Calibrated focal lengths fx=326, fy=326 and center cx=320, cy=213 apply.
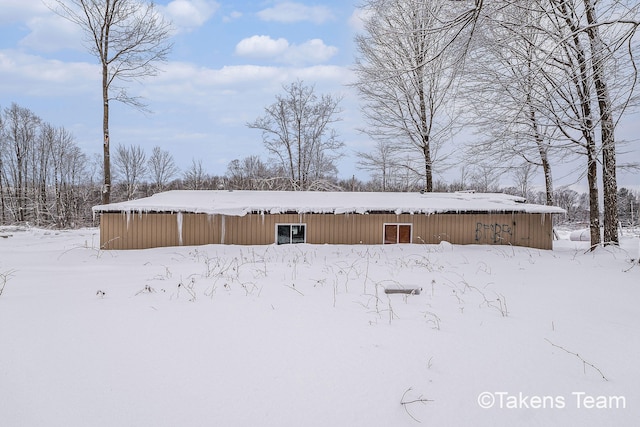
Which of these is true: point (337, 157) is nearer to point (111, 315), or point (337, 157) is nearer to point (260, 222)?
point (260, 222)

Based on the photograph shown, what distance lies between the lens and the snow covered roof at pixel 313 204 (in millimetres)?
12172

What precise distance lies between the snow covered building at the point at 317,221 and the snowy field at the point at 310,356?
7.93 meters

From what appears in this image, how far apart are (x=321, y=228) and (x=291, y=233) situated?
1.23 m

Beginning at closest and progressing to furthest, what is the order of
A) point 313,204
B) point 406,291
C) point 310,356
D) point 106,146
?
1. point 310,356
2. point 406,291
3. point 313,204
4. point 106,146

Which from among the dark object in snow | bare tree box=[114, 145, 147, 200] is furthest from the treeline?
the dark object in snow

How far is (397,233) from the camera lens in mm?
13609

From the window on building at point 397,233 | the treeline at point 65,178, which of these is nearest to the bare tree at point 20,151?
the treeline at point 65,178

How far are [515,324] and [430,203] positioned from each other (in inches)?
427

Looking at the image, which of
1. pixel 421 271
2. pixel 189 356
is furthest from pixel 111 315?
pixel 421 271

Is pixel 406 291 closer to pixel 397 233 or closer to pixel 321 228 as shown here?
pixel 321 228

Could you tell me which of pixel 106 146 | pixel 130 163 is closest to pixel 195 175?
pixel 130 163

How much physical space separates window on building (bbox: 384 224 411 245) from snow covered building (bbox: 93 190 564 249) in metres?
0.04

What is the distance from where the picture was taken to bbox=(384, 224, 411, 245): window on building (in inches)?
533

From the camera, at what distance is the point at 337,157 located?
2506 cm
